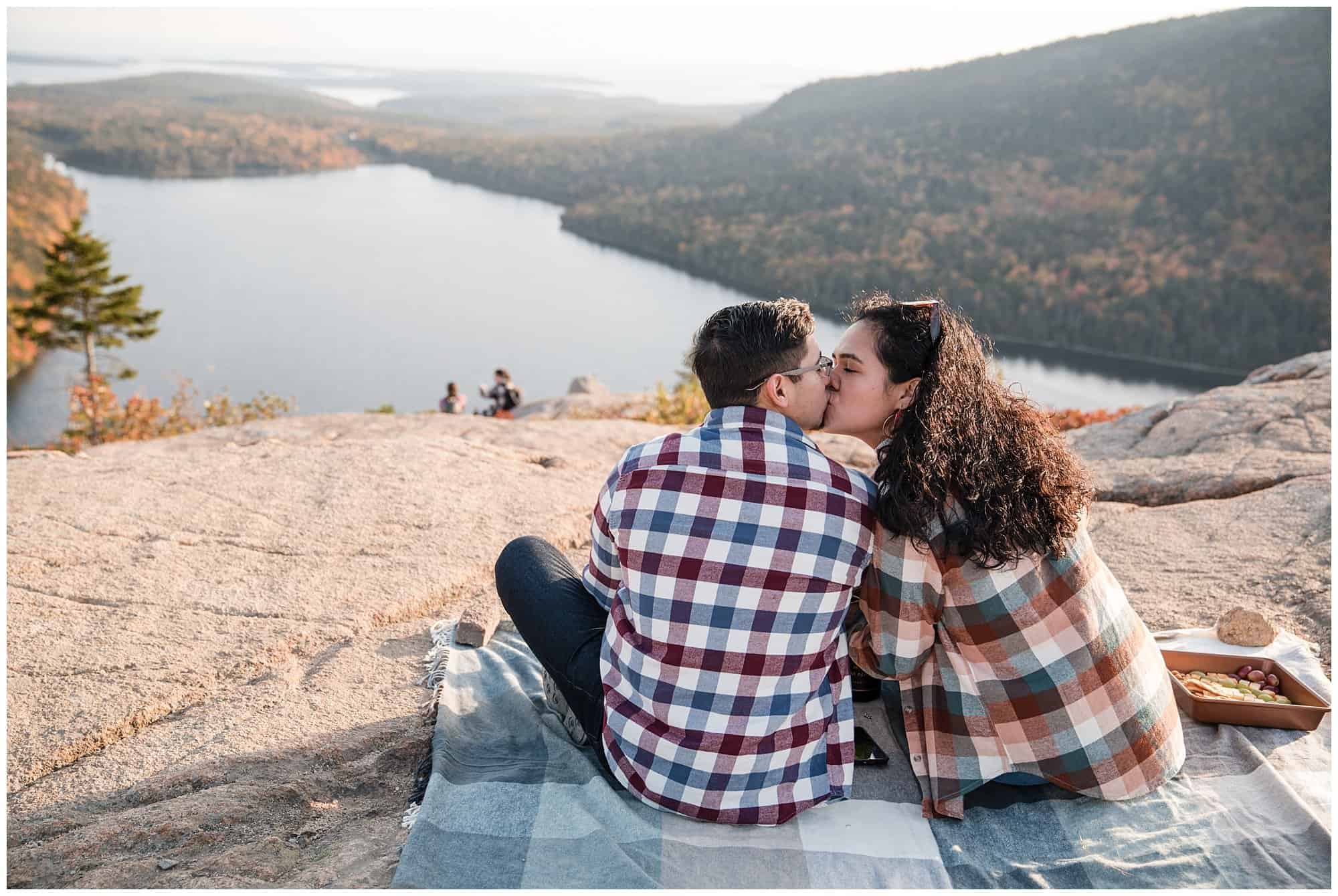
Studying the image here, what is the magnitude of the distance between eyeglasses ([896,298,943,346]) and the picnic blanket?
992mm

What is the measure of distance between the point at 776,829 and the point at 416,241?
2376 inches

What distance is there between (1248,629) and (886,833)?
139 cm

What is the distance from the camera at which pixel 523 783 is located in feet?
6.91

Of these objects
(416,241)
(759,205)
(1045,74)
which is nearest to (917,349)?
(759,205)

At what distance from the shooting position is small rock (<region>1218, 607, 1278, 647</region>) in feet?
8.69

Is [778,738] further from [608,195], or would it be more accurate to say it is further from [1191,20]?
[1191,20]

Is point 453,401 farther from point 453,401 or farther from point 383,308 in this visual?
point 383,308

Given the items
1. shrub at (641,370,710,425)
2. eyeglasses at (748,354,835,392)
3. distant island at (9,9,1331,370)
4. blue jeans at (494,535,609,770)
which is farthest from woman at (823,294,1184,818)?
distant island at (9,9,1331,370)

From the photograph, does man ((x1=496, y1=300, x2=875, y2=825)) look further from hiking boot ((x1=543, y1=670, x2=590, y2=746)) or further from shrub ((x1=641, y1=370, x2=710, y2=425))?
shrub ((x1=641, y1=370, x2=710, y2=425))

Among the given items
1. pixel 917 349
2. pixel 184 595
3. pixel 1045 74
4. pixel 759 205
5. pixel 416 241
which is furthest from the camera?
pixel 1045 74

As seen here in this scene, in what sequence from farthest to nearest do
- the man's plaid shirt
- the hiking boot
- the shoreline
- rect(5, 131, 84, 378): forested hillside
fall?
1. rect(5, 131, 84, 378): forested hillside
2. the shoreline
3. the hiking boot
4. the man's plaid shirt

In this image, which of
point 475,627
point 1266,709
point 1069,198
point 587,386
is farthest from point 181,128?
point 1266,709

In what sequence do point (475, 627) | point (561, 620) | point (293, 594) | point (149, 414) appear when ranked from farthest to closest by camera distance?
1. point (149, 414)
2. point (293, 594)
3. point (475, 627)
4. point (561, 620)

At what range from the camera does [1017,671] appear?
1916mm
